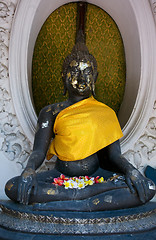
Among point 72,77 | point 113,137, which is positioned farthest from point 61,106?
point 113,137

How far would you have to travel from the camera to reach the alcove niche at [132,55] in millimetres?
4277

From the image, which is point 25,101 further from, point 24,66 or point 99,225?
point 99,225

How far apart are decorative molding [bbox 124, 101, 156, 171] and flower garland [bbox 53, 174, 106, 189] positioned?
105 cm

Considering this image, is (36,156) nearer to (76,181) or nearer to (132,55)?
(76,181)

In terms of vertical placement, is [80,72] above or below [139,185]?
above

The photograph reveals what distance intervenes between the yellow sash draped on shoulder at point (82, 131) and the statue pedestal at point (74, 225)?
2.30 feet

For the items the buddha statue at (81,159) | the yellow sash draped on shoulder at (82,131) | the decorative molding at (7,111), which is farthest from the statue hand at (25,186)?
the decorative molding at (7,111)

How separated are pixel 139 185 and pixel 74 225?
0.64m

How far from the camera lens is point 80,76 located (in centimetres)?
365

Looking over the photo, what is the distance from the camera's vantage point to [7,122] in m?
4.26

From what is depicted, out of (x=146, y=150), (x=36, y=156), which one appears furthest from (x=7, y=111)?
(x=146, y=150)

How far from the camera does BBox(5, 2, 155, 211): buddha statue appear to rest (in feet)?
9.92

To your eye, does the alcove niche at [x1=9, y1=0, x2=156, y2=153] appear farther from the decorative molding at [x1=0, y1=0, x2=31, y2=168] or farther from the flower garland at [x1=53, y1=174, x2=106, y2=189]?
the flower garland at [x1=53, y1=174, x2=106, y2=189]

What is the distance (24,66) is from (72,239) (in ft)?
7.32
